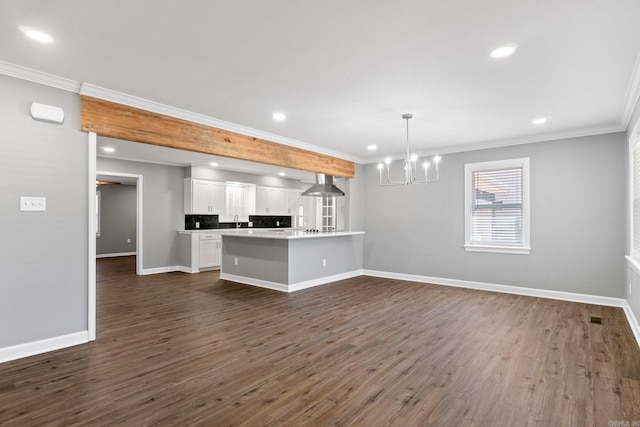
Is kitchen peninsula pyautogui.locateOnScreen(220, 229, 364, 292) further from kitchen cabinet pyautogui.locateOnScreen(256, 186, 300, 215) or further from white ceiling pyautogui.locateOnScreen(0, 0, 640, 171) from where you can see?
kitchen cabinet pyautogui.locateOnScreen(256, 186, 300, 215)

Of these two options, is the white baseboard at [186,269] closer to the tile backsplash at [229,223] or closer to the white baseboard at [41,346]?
the tile backsplash at [229,223]

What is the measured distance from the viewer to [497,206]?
19.1 feet

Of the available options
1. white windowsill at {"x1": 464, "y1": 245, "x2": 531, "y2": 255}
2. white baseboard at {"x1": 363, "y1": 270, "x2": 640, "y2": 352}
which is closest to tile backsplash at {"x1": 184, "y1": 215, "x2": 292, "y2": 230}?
white baseboard at {"x1": 363, "y1": 270, "x2": 640, "y2": 352}

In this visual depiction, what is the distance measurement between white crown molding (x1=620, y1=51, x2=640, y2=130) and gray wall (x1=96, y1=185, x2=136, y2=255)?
40.8 feet

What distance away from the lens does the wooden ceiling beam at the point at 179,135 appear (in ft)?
11.5

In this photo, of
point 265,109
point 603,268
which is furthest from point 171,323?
point 603,268

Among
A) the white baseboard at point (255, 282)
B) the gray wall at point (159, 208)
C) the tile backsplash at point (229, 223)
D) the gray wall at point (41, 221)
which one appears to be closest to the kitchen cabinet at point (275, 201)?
the tile backsplash at point (229, 223)

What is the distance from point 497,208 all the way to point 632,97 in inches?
101

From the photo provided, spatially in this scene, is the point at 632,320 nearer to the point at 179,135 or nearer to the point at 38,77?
the point at 179,135

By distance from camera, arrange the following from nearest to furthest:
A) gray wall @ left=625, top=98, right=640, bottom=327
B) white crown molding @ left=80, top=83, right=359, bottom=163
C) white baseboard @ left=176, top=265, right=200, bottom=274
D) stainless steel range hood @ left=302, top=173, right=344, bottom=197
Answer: white crown molding @ left=80, top=83, right=359, bottom=163 → gray wall @ left=625, top=98, right=640, bottom=327 → stainless steel range hood @ left=302, top=173, right=344, bottom=197 → white baseboard @ left=176, top=265, right=200, bottom=274

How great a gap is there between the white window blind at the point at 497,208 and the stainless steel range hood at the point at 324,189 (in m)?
2.55

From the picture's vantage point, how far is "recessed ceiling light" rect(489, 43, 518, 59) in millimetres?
2551

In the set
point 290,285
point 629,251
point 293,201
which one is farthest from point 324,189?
point 629,251

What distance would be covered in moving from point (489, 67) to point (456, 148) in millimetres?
3371
